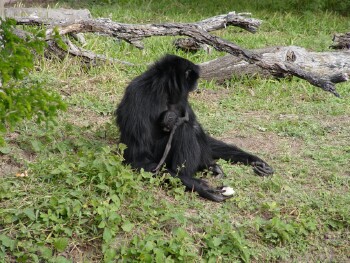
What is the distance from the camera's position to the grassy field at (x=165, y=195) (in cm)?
523

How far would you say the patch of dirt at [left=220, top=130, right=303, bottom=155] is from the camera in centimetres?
761

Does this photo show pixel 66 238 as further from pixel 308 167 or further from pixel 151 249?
pixel 308 167

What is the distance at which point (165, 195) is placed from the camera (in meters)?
6.06

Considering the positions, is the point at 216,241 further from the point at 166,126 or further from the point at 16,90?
the point at 16,90

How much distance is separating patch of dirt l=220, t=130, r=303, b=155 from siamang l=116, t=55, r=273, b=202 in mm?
765

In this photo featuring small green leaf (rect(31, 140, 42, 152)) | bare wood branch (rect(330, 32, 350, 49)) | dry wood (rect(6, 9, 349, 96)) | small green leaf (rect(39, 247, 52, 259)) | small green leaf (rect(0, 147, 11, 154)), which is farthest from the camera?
bare wood branch (rect(330, 32, 350, 49))

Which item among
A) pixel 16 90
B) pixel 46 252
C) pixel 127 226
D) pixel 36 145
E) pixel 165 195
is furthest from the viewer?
pixel 36 145

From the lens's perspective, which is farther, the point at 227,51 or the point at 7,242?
the point at 227,51

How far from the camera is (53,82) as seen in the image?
8820 millimetres

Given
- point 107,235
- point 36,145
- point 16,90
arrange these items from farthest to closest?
1. point 36,145
2. point 107,235
3. point 16,90

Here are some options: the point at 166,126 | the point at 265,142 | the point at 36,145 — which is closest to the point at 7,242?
the point at 36,145

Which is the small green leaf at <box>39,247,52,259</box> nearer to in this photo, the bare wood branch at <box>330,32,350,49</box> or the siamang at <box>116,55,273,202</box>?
the siamang at <box>116,55,273,202</box>

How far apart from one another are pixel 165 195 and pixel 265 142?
2.31 m

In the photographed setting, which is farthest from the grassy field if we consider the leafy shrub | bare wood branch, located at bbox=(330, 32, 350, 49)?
bare wood branch, located at bbox=(330, 32, 350, 49)
